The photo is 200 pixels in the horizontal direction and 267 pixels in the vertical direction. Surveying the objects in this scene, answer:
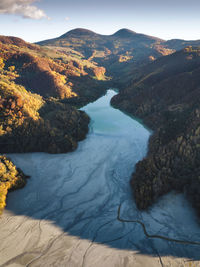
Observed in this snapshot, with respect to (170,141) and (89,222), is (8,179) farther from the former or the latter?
(170,141)

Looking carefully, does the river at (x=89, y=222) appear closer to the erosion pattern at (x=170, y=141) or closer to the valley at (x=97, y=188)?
the valley at (x=97, y=188)

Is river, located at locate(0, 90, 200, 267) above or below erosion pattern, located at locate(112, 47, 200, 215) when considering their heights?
below

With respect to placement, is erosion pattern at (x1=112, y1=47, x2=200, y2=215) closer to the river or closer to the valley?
the valley

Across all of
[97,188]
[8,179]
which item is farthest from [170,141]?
[8,179]

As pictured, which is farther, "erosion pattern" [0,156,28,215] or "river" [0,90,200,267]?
"erosion pattern" [0,156,28,215]

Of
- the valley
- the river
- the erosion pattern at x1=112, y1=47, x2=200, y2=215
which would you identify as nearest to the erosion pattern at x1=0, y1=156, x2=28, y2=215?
the valley

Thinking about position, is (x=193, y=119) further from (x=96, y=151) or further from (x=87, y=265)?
(x=87, y=265)

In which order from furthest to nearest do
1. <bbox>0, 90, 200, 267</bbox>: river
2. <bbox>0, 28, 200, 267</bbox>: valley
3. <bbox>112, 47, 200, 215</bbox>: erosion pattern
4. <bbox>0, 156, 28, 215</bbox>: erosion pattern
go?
<bbox>112, 47, 200, 215</bbox>: erosion pattern → <bbox>0, 156, 28, 215</bbox>: erosion pattern → <bbox>0, 28, 200, 267</bbox>: valley → <bbox>0, 90, 200, 267</bbox>: river
